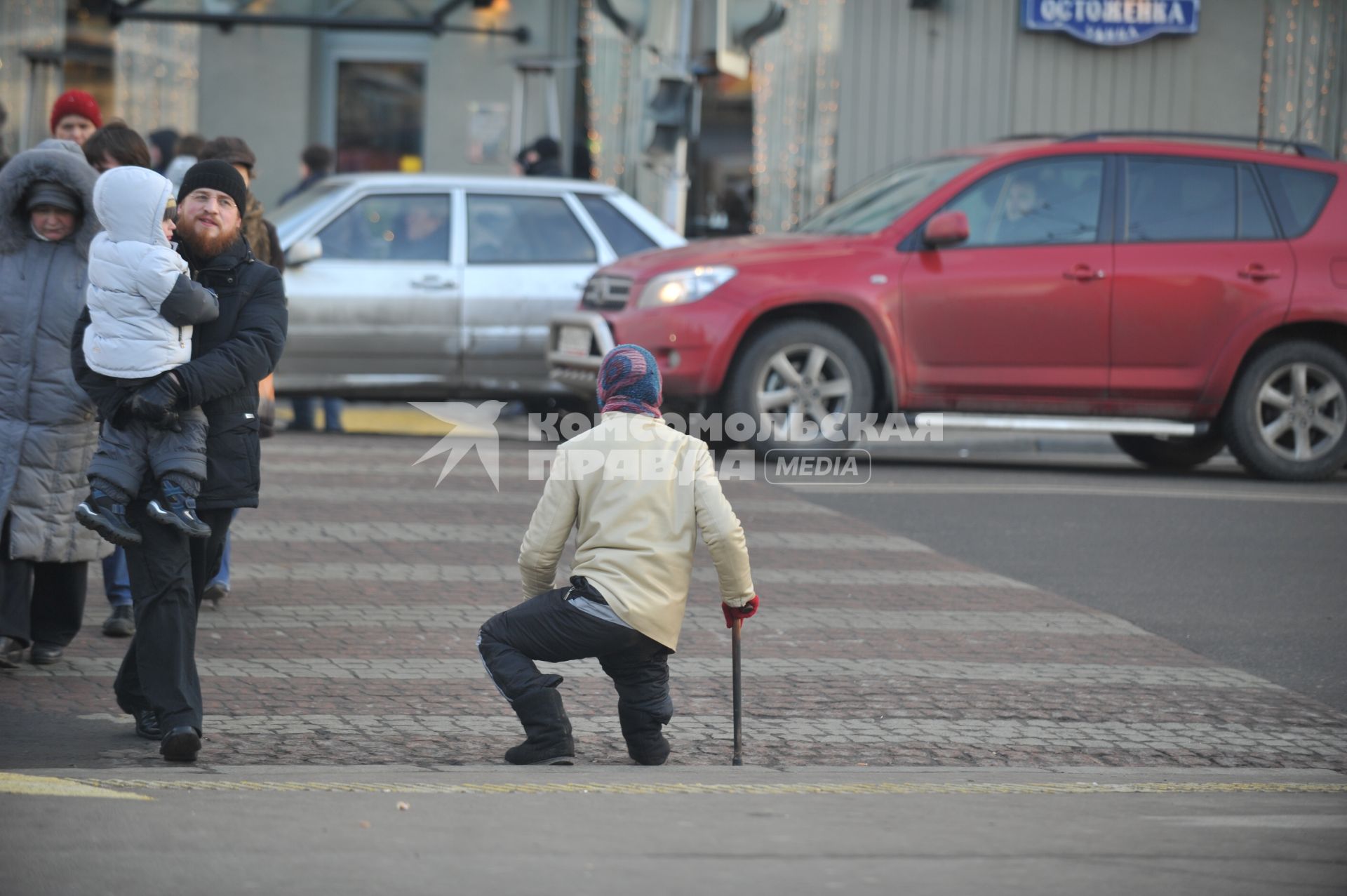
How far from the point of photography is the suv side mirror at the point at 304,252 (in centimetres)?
1175

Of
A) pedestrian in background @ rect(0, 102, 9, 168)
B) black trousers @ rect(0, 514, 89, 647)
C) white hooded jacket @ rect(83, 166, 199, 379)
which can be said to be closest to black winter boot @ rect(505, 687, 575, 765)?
white hooded jacket @ rect(83, 166, 199, 379)

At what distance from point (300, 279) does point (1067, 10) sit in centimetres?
853

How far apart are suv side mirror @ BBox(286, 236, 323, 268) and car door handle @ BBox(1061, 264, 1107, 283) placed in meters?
4.74

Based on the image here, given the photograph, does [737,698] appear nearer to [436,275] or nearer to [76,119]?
[76,119]

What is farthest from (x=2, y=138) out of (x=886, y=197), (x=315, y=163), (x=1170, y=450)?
(x=1170, y=450)

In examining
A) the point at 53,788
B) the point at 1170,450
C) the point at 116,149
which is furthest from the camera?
the point at 1170,450

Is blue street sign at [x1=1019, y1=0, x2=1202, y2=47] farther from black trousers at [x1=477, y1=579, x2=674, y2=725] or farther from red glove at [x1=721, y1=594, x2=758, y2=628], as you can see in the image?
black trousers at [x1=477, y1=579, x2=674, y2=725]

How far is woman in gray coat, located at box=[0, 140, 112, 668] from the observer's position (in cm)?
614

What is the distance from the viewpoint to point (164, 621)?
17.0 feet

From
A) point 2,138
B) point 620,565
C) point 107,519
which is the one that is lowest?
point 620,565

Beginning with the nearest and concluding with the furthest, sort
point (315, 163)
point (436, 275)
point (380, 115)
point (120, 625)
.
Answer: point (120, 625), point (436, 275), point (315, 163), point (380, 115)

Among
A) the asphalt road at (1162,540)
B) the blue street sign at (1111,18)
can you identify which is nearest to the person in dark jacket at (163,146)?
the asphalt road at (1162,540)

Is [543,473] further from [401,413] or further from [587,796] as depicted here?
[587,796]

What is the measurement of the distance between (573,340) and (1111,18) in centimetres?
807
